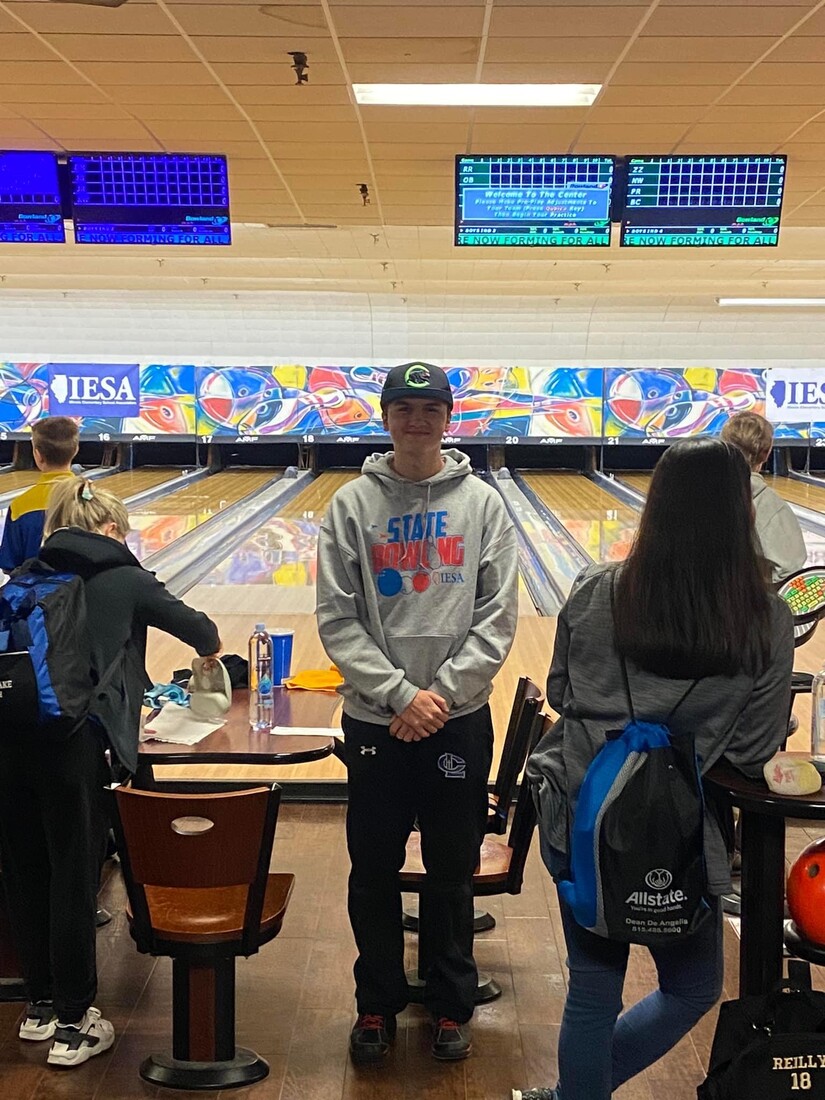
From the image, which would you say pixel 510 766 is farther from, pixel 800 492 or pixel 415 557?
pixel 800 492

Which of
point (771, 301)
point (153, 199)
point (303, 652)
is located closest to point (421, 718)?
point (303, 652)

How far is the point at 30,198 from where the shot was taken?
247 inches

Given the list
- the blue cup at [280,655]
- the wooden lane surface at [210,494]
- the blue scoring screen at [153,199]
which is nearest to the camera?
the blue cup at [280,655]

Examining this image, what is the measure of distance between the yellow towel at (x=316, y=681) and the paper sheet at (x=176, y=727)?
0.35 metres

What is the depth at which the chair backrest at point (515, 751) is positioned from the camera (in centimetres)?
289

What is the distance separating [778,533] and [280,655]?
4.98 feet

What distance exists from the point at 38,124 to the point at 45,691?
4.35 meters

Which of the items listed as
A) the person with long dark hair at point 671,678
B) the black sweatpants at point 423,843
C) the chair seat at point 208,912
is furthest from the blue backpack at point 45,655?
the person with long dark hair at point 671,678

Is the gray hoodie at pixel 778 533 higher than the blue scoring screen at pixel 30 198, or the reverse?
the blue scoring screen at pixel 30 198

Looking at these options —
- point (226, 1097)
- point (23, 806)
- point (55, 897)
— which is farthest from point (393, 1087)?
point (23, 806)

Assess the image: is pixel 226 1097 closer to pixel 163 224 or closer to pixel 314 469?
pixel 163 224

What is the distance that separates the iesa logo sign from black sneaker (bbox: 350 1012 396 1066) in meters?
13.7

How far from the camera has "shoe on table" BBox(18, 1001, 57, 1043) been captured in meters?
2.63

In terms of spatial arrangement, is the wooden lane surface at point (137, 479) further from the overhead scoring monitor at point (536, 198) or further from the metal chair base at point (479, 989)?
the metal chair base at point (479, 989)
